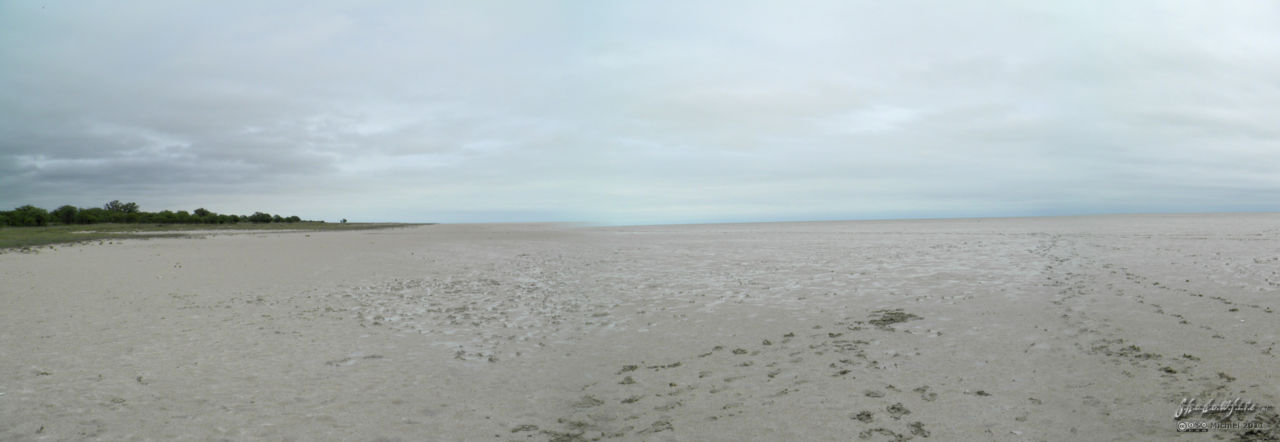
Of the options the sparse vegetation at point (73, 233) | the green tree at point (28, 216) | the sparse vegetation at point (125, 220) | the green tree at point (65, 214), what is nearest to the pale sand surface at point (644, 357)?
the sparse vegetation at point (73, 233)

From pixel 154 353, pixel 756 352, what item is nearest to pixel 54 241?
pixel 154 353

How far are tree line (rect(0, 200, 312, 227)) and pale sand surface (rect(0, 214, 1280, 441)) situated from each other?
3200 inches

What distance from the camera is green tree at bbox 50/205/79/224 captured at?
80.7 metres

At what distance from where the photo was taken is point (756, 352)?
949 centimetres

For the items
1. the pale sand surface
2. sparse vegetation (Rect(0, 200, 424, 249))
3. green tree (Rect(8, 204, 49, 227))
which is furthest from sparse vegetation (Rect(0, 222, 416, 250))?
the pale sand surface

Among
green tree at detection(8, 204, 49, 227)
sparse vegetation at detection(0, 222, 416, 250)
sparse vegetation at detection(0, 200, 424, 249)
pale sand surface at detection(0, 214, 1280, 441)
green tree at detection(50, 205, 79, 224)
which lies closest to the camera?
pale sand surface at detection(0, 214, 1280, 441)

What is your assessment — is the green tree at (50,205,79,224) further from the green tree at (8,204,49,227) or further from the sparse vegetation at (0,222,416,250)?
the sparse vegetation at (0,222,416,250)

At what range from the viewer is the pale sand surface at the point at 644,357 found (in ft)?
20.9

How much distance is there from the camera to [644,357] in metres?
9.44

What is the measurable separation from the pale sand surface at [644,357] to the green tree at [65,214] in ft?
278

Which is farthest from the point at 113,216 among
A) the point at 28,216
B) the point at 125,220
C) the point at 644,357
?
the point at 644,357

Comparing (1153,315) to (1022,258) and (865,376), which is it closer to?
(865,376)

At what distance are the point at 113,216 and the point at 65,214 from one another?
7134 mm

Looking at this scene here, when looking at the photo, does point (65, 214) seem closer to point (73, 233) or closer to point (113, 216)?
point (113, 216)
